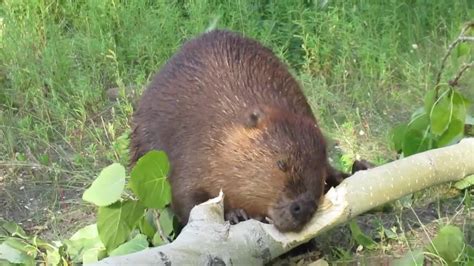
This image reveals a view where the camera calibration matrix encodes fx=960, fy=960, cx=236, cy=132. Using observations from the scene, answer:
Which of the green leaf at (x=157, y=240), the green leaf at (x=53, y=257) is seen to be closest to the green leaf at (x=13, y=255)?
the green leaf at (x=53, y=257)

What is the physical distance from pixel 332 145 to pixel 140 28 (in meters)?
1.55

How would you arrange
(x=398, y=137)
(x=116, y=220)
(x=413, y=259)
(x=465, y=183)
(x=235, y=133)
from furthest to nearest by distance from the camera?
1. (x=398, y=137)
2. (x=465, y=183)
3. (x=116, y=220)
4. (x=235, y=133)
5. (x=413, y=259)

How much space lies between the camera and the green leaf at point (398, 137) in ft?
12.2

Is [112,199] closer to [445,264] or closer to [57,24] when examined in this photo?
[445,264]

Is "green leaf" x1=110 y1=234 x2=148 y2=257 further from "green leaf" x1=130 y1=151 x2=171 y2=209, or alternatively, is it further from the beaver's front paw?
the beaver's front paw

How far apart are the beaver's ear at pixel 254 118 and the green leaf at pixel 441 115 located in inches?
34.5

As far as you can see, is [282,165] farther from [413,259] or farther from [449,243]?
[449,243]

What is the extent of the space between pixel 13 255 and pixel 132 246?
45 centimetres

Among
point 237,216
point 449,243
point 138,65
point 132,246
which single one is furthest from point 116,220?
point 138,65

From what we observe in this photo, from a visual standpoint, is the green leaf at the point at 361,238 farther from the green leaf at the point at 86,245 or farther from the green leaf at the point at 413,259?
the green leaf at the point at 86,245

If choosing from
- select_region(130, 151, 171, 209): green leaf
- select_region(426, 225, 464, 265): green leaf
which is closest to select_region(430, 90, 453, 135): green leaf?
select_region(426, 225, 464, 265): green leaf

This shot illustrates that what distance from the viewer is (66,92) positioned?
4.70 m

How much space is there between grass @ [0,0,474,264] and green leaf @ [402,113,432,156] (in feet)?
0.89

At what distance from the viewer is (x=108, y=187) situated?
300 centimetres
